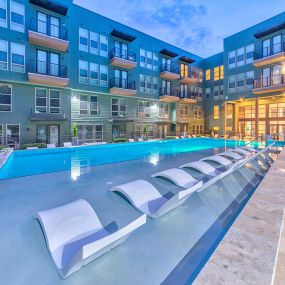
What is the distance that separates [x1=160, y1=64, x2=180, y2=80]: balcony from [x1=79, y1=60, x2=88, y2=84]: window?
9.23 metres

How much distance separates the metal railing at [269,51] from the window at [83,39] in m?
17.2

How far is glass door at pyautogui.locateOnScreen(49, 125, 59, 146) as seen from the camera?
15806 mm

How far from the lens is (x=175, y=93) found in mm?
24906

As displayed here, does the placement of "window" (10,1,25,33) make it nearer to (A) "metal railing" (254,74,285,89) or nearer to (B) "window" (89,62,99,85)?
(B) "window" (89,62,99,85)

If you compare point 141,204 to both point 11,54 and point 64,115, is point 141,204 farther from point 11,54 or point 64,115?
point 11,54

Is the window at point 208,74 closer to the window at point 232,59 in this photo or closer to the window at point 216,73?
the window at point 216,73

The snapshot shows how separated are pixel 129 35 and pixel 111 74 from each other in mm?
4168

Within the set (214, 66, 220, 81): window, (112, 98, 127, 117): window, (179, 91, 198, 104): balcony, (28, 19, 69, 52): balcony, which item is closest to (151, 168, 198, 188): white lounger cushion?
(28, 19, 69, 52): balcony

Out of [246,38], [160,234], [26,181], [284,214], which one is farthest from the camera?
[246,38]

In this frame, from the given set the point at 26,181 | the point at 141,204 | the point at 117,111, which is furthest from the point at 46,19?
the point at 141,204

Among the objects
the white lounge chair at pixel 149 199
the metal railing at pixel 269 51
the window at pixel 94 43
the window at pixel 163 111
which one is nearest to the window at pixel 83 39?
the window at pixel 94 43

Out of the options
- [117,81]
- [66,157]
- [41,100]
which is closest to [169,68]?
[117,81]

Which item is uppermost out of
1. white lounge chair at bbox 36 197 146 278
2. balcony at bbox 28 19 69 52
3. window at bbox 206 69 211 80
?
window at bbox 206 69 211 80

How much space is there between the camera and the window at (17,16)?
13.8 meters
